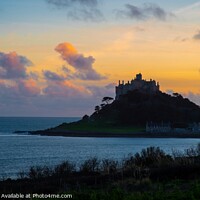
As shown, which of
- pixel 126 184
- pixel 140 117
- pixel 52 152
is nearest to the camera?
pixel 126 184

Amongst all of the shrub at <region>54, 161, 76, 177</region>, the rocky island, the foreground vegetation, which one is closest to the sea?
the shrub at <region>54, 161, 76, 177</region>

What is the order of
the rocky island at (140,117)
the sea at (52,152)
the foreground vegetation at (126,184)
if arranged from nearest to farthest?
the foreground vegetation at (126,184) → the sea at (52,152) → the rocky island at (140,117)

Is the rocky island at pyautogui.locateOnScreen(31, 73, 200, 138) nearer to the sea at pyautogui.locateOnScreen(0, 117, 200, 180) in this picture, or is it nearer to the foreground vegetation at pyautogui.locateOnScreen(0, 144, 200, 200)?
the sea at pyautogui.locateOnScreen(0, 117, 200, 180)

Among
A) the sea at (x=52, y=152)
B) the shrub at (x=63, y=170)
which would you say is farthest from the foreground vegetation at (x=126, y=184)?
the sea at (x=52, y=152)

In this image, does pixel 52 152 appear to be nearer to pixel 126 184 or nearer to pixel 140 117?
pixel 126 184

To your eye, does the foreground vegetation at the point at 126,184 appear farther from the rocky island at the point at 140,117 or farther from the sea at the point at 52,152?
the rocky island at the point at 140,117

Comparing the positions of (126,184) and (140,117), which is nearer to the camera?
(126,184)

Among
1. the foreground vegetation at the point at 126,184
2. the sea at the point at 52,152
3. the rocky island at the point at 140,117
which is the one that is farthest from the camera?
the rocky island at the point at 140,117

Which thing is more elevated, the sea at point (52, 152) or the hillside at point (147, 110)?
the hillside at point (147, 110)

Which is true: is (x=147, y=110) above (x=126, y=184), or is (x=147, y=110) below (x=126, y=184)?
above

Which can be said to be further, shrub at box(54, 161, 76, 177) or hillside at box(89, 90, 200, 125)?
hillside at box(89, 90, 200, 125)

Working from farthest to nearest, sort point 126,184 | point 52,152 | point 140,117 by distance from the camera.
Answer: point 140,117
point 52,152
point 126,184

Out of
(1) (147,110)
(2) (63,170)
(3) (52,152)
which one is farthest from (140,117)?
(2) (63,170)

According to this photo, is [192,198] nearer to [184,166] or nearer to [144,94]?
[184,166]
